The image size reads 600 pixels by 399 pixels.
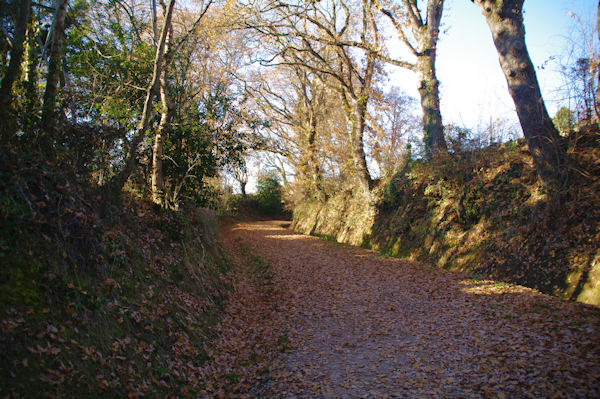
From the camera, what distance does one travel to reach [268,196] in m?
41.2

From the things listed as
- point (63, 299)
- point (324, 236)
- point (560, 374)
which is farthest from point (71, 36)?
point (324, 236)

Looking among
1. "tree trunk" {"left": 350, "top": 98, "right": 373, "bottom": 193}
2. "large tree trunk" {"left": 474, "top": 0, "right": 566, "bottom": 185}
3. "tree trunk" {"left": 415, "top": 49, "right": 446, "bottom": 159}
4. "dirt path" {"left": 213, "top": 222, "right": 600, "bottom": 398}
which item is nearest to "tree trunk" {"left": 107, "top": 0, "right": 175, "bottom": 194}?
"dirt path" {"left": 213, "top": 222, "right": 600, "bottom": 398}

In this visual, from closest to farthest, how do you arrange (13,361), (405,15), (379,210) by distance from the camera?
1. (13,361)
2. (405,15)
3. (379,210)

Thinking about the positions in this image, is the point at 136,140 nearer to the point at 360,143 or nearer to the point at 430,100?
the point at 430,100

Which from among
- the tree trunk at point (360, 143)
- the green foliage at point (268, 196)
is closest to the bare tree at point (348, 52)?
the tree trunk at point (360, 143)

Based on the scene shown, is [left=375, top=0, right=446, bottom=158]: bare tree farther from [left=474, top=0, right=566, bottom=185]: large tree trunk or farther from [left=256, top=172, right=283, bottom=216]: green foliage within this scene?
[left=256, top=172, right=283, bottom=216]: green foliage

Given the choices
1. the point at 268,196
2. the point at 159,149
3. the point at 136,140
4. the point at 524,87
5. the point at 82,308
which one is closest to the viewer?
the point at 82,308

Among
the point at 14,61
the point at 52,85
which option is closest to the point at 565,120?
the point at 52,85

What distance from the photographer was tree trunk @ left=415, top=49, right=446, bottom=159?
1325 centimetres

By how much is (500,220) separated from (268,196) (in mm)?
32967

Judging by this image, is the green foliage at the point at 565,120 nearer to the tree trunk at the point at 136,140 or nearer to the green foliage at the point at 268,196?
the tree trunk at the point at 136,140

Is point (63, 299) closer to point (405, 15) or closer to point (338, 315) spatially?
point (338, 315)

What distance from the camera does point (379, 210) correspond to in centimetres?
1644

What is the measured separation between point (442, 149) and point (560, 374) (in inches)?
374
